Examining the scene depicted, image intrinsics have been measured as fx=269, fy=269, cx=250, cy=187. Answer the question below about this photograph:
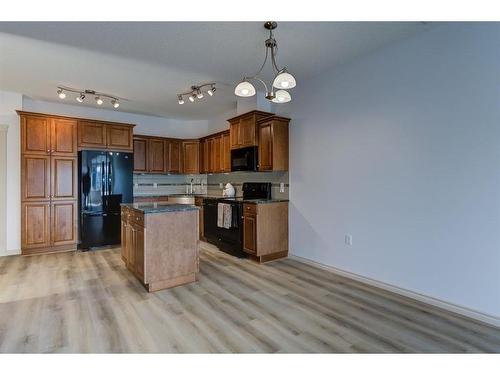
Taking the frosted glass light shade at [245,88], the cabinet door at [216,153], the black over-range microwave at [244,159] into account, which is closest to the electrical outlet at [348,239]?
the black over-range microwave at [244,159]

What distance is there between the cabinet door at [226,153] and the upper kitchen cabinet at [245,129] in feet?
1.47

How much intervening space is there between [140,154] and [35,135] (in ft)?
5.92

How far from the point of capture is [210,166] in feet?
19.7

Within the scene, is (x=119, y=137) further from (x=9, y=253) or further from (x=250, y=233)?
(x=250, y=233)

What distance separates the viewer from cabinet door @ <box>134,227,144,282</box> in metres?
3.06

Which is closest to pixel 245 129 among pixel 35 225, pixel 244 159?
pixel 244 159

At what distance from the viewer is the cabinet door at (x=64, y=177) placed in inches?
185

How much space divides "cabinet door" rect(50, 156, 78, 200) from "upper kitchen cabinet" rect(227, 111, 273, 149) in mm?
2902

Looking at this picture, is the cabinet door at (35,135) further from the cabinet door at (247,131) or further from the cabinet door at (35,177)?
the cabinet door at (247,131)

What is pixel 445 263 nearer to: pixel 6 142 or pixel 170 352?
pixel 170 352

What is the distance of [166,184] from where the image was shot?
21.3ft
